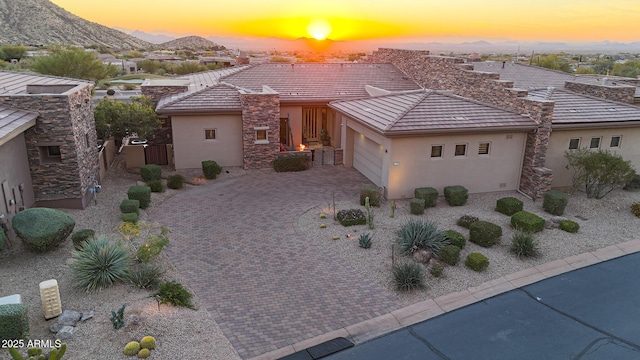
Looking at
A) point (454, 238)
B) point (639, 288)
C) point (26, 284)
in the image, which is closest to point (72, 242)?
point (26, 284)

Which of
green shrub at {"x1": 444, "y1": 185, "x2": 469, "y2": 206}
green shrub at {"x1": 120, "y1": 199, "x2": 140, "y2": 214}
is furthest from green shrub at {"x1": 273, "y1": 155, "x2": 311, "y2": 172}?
green shrub at {"x1": 120, "y1": 199, "x2": 140, "y2": 214}

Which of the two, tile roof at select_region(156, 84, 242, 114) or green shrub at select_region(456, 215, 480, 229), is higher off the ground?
tile roof at select_region(156, 84, 242, 114)

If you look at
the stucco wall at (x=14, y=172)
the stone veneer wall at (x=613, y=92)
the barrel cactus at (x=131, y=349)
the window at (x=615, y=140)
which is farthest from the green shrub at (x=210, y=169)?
the stone veneer wall at (x=613, y=92)

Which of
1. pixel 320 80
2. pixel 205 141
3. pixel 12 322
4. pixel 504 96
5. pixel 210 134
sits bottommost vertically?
pixel 12 322

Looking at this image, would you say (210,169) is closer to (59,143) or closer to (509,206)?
(59,143)

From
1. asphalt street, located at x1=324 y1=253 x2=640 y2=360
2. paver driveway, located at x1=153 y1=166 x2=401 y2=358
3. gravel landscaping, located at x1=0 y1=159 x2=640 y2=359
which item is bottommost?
asphalt street, located at x1=324 y1=253 x2=640 y2=360

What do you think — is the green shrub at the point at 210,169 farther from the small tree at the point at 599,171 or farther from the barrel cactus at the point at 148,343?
the small tree at the point at 599,171

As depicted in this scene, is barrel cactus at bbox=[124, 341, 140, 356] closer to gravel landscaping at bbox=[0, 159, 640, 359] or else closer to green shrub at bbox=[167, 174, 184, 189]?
gravel landscaping at bbox=[0, 159, 640, 359]

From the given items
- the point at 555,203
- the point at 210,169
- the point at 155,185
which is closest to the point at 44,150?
the point at 155,185
